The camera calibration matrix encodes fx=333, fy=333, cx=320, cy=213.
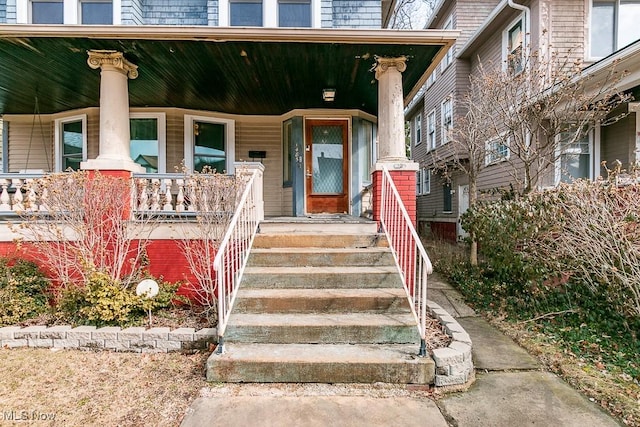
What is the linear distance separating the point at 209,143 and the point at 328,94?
3012 mm

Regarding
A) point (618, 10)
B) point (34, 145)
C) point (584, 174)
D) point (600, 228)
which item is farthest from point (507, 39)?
point (34, 145)

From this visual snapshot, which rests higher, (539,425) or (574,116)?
(574,116)

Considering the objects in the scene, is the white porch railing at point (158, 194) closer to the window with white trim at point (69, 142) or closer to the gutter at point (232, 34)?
the gutter at point (232, 34)

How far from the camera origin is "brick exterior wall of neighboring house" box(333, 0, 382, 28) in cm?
653

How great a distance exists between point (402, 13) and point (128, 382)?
688 inches

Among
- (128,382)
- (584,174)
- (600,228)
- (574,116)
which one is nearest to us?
(128,382)

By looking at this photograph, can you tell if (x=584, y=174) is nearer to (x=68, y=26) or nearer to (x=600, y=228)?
(x=600, y=228)

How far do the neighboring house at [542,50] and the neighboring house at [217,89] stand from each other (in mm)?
2814

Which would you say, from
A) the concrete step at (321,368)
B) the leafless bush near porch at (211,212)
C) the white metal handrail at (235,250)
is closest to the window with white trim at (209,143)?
the white metal handrail at (235,250)

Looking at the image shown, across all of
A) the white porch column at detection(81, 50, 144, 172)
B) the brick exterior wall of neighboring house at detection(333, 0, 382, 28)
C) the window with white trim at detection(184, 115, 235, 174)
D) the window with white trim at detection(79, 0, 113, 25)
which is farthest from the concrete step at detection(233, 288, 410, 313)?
the window with white trim at detection(79, 0, 113, 25)

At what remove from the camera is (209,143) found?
746 centimetres

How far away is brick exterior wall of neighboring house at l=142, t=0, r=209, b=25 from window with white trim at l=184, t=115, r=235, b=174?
1.88 m

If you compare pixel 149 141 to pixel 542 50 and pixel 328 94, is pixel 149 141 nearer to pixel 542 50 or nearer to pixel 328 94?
pixel 328 94

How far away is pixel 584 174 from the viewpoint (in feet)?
24.6
